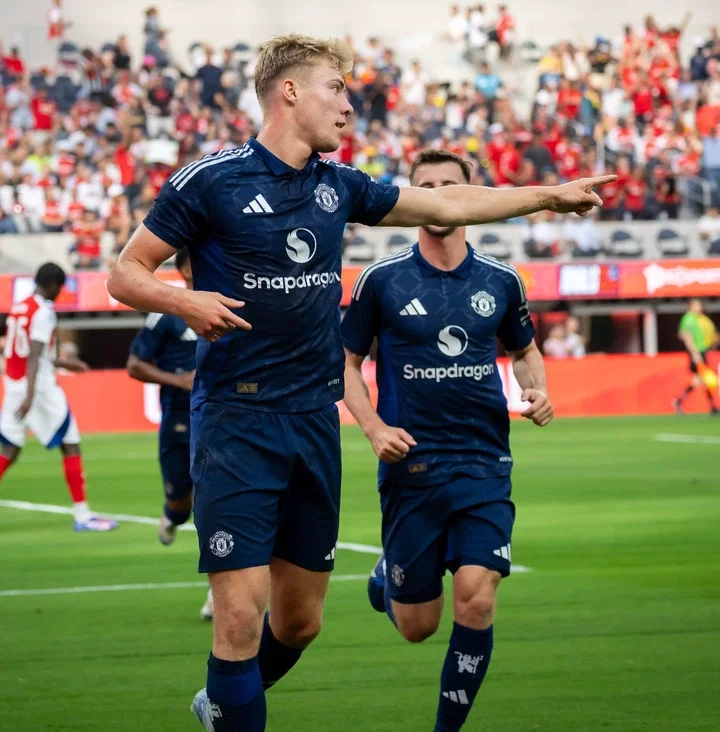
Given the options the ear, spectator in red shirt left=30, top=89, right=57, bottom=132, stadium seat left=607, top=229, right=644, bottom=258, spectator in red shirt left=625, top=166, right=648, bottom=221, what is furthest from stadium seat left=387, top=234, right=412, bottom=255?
the ear

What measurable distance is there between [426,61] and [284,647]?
3395 centimetres

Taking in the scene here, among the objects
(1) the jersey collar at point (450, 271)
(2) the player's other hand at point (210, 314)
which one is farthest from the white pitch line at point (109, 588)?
(2) the player's other hand at point (210, 314)

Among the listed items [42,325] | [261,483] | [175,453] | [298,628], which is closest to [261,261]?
[261,483]

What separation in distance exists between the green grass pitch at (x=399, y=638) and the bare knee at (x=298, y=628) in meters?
0.83

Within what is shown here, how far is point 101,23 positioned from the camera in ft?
119

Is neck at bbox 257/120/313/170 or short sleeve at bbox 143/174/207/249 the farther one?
neck at bbox 257/120/313/170

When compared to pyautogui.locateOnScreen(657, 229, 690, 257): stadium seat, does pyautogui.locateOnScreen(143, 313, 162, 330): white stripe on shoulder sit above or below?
above

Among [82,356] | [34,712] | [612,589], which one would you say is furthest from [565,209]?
[82,356]

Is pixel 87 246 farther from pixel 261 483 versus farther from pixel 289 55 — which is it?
pixel 261 483

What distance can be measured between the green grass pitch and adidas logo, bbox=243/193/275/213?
93.6 inches

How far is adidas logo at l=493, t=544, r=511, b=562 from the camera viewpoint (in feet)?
20.1

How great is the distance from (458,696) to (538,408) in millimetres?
1268

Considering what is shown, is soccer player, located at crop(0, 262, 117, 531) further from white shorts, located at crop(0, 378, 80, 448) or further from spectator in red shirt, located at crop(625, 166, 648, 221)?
spectator in red shirt, located at crop(625, 166, 648, 221)

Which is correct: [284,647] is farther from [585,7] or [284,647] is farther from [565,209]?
[585,7]
